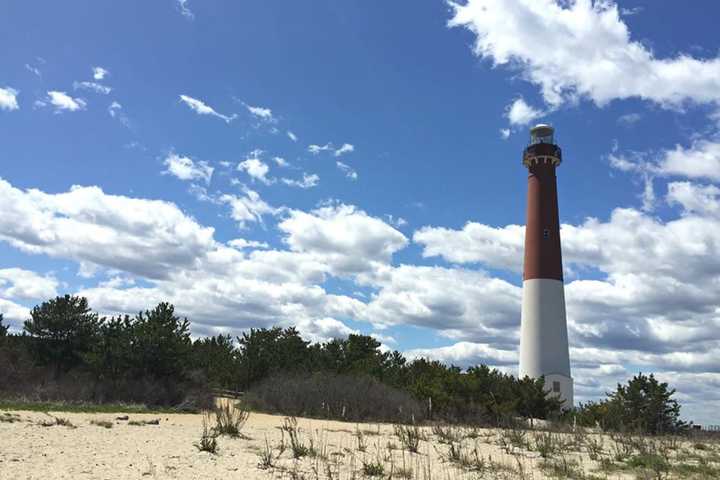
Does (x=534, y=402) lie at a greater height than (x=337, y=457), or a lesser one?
greater

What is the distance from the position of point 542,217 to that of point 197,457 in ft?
87.5

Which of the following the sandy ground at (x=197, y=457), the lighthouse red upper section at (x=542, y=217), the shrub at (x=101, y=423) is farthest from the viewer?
the lighthouse red upper section at (x=542, y=217)

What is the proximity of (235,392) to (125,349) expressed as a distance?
13.4m

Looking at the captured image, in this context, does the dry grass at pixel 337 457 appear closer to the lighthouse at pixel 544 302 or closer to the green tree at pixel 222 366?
the lighthouse at pixel 544 302

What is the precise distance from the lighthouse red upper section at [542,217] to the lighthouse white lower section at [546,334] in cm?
74

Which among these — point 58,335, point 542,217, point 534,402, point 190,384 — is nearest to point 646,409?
point 534,402

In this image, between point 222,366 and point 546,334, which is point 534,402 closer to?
point 546,334

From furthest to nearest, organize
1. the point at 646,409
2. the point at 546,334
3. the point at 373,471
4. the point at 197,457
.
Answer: the point at 546,334, the point at 646,409, the point at 197,457, the point at 373,471

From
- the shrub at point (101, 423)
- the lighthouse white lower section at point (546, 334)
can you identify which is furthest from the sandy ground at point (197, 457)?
the lighthouse white lower section at point (546, 334)

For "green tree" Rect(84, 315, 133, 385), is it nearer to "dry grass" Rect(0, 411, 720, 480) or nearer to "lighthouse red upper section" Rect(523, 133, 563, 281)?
"dry grass" Rect(0, 411, 720, 480)

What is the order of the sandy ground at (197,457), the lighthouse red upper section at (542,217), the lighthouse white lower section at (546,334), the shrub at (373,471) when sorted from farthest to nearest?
the lighthouse red upper section at (542,217) → the lighthouse white lower section at (546,334) → the shrub at (373,471) → the sandy ground at (197,457)

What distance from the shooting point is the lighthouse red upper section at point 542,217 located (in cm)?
3400

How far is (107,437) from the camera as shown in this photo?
48.2 ft

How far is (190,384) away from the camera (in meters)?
28.9
